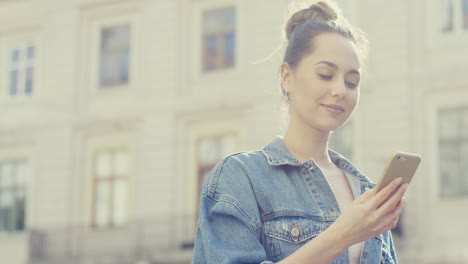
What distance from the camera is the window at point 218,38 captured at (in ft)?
71.2

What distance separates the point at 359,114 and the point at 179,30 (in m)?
4.62

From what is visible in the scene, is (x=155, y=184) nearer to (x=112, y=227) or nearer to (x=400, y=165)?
(x=112, y=227)

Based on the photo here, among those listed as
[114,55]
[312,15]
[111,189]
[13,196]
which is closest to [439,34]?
[114,55]

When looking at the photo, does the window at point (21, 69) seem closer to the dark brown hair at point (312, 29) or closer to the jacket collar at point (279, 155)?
the dark brown hair at point (312, 29)

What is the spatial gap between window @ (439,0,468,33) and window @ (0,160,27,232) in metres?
10.0

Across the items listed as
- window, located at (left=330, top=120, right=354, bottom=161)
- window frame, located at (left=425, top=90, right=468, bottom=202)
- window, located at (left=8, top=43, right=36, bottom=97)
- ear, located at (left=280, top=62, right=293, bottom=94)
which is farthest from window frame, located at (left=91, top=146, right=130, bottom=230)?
ear, located at (left=280, top=62, right=293, bottom=94)

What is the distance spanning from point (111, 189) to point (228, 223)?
20156 millimetres

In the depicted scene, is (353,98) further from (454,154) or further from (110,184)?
(110,184)

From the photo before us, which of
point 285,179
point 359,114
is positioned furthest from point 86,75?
point 285,179

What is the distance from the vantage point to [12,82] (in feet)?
78.8

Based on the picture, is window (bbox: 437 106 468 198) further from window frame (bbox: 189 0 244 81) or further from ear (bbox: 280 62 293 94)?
ear (bbox: 280 62 293 94)

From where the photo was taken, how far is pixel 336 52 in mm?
2799

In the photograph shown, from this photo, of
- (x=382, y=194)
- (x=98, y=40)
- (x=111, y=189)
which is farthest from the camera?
(x=98, y=40)

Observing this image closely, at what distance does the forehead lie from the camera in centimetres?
279
